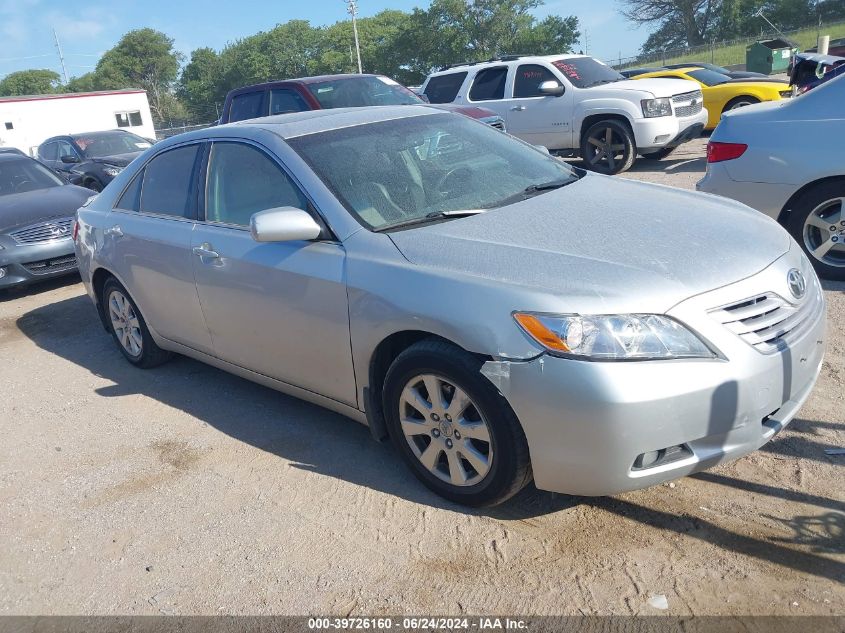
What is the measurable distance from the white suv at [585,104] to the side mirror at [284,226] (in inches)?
325

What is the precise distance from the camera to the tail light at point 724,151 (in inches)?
218

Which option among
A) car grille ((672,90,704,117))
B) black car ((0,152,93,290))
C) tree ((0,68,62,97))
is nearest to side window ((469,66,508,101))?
car grille ((672,90,704,117))

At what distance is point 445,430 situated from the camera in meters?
3.12

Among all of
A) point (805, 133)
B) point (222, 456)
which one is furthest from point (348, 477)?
point (805, 133)

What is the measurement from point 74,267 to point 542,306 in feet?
23.5

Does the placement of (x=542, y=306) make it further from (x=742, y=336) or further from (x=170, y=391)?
(x=170, y=391)

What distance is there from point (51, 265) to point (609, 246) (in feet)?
23.3

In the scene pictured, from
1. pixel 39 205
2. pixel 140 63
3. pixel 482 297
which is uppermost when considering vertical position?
pixel 140 63

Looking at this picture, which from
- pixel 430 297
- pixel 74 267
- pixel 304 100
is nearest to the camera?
pixel 430 297

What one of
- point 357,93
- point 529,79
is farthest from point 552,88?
point 357,93

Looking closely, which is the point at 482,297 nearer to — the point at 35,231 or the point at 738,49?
the point at 35,231

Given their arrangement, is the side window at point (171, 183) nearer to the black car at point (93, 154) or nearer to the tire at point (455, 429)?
the tire at point (455, 429)

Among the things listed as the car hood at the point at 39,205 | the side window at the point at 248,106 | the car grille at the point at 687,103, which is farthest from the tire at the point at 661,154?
the car hood at the point at 39,205

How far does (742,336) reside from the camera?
2746 millimetres
